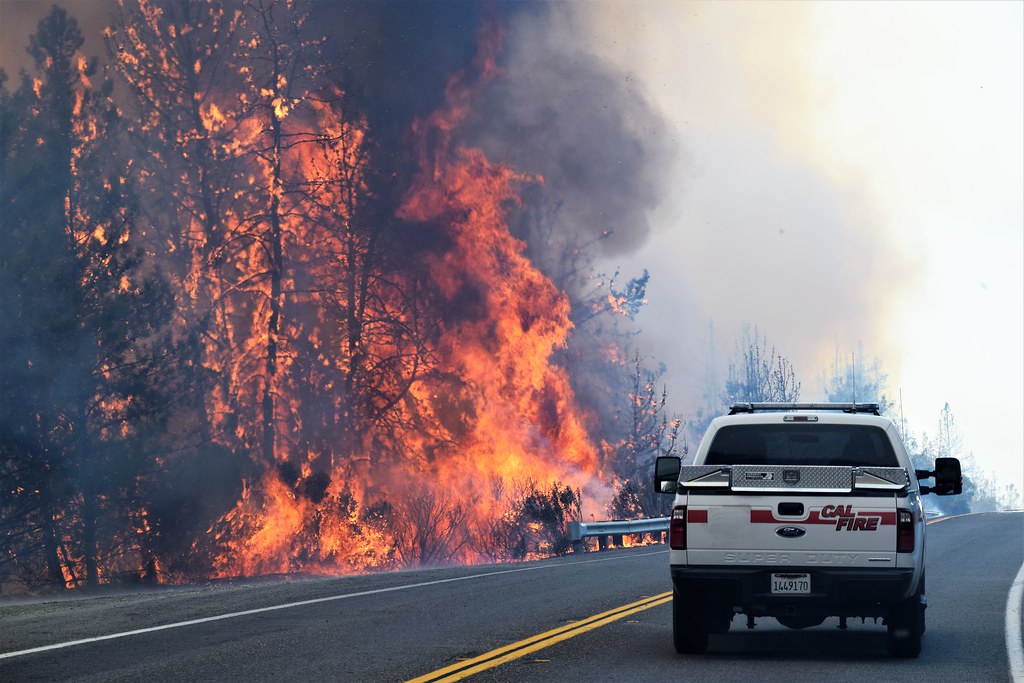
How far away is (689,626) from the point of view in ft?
35.9

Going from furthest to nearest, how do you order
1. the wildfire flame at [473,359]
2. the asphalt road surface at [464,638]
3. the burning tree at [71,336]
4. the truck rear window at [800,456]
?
the wildfire flame at [473,359]
the burning tree at [71,336]
the truck rear window at [800,456]
the asphalt road surface at [464,638]

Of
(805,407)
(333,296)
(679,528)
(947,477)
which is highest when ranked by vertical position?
(333,296)

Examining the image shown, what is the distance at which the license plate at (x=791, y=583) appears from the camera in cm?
1039

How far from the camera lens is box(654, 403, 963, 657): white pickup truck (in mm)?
10281

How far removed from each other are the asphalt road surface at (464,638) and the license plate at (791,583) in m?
0.57

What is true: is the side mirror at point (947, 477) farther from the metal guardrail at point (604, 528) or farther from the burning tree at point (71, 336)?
the burning tree at point (71, 336)

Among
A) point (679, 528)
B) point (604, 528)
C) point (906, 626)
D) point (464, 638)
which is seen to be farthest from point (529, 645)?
point (604, 528)

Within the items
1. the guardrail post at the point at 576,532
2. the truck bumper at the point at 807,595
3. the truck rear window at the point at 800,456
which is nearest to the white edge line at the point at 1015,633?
the truck bumper at the point at 807,595

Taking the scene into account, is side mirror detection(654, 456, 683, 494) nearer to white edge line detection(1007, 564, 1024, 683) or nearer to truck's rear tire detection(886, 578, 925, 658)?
truck's rear tire detection(886, 578, 925, 658)

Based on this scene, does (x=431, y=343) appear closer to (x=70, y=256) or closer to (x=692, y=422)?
(x=70, y=256)

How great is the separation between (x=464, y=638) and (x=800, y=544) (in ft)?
10.8

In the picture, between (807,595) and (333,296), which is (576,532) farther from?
(807,595)

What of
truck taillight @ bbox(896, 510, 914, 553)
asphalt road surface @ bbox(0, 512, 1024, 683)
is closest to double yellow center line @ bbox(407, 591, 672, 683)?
asphalt road surface @ bbox(0, 512, 1024, 683)

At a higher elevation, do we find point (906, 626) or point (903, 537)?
point (903, 537)
